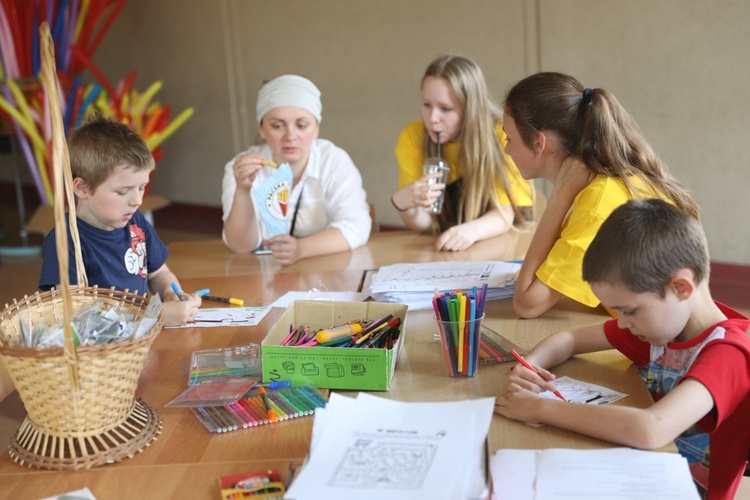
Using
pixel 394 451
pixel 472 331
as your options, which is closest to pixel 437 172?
pixel 472 331

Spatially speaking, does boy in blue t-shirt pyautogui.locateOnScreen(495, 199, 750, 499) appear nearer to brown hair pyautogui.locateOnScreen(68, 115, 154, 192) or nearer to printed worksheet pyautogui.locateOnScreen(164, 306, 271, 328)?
printed worksheet pyautogui.locateOnScreen(164, 306, 271, 328)

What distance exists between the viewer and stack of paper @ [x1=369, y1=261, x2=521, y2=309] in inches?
75.5

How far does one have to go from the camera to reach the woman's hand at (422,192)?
8.13 ft

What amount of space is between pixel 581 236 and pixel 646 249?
1.65 ft

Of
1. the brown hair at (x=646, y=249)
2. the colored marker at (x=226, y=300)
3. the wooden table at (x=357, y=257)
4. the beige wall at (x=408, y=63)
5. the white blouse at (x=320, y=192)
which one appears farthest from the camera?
the beige wall at (x=408, y=63)

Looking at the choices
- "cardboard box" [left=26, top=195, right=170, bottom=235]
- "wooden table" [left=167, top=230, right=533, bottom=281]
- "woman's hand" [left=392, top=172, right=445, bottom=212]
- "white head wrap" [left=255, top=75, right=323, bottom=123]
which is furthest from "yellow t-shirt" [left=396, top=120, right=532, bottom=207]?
"cardboard box" [left=26, top=195, right=170, bottom=235]

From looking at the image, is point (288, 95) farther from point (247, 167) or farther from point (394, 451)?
point (394, 451)

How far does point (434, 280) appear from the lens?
200cm

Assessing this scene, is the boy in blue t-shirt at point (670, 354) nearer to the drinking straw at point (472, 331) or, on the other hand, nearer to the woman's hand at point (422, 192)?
the drinking straw at point (472, 331)

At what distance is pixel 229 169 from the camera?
107 inches

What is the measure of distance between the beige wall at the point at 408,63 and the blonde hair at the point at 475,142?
158 centimetres

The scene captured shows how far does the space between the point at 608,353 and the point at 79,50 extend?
467cm

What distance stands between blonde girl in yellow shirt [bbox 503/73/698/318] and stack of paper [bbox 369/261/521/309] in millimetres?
124

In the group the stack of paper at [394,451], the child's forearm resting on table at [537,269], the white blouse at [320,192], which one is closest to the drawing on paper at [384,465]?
the stack of paper at [394,451]
